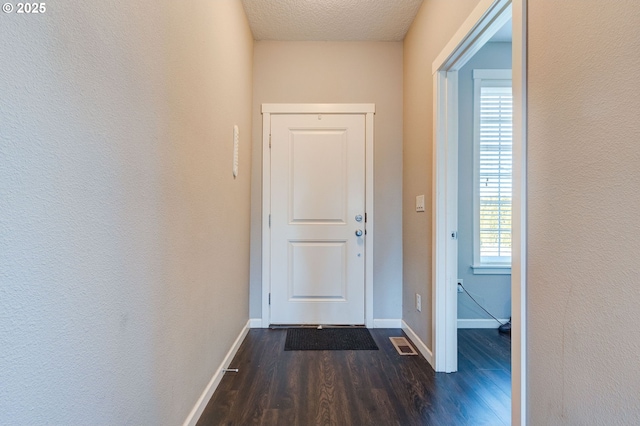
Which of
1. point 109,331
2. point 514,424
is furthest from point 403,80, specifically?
point 109,331

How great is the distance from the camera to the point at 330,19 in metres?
2.44

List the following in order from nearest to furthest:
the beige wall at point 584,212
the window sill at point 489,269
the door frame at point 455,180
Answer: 1. the beige wall at point 584,212
2. the door frame at point 455,180
3. the window sill at point 489,269

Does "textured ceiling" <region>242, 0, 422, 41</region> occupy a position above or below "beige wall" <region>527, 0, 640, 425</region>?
above

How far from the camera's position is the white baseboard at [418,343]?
6.70 feet

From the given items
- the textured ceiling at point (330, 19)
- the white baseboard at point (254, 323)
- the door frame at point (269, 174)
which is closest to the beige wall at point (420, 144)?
the textured ceiling at point (330, 19)

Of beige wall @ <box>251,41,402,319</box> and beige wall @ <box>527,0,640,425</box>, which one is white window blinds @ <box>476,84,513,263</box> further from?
beige wall @ <box>527,0,640,425</box>

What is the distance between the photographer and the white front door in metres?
2.75

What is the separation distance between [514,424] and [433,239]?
3.38 feet

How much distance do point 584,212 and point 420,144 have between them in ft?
4.85

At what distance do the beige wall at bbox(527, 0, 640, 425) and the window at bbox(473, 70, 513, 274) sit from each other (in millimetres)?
1742

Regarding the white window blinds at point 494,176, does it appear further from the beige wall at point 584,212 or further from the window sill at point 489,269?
the beige wall at point 584,212

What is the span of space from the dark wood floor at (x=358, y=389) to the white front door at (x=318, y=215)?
21.5 inches

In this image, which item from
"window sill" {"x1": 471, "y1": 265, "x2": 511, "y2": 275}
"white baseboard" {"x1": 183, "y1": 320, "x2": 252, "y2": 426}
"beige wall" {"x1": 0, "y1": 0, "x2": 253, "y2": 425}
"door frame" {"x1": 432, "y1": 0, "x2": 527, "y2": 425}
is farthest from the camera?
"window sill" {"x1": 471, "y1": 265, "x2": 511, "y2": 275}

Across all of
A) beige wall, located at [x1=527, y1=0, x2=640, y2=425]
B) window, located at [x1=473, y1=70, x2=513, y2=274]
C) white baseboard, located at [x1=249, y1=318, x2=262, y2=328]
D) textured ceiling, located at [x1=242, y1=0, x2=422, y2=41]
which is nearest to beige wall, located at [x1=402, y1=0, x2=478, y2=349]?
textured ceiling, located at [x1=242, y1=0, x2=422, y2=41]
